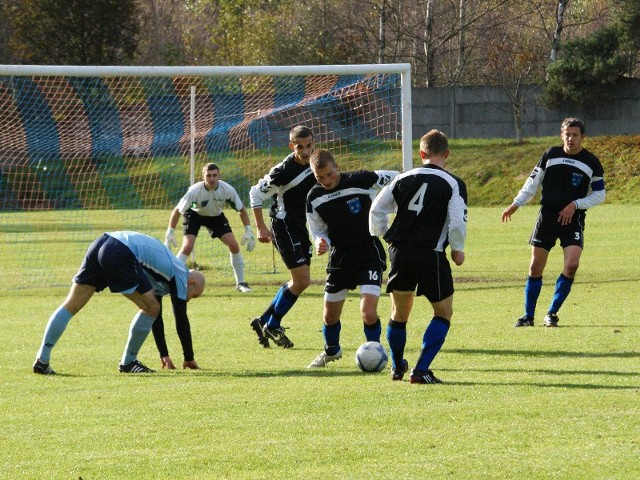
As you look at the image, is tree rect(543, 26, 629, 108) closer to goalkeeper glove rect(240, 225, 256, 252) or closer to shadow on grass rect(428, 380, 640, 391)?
goalkeeper glove rect(240, 225, 256, 252)

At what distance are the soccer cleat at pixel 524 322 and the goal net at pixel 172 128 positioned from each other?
12.2ft

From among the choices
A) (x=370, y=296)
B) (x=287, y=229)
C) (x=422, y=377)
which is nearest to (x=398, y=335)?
(x=422, y=377)

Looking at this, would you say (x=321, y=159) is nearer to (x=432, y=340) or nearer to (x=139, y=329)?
(x=432, y=340)

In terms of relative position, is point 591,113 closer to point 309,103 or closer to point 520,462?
point 309,103

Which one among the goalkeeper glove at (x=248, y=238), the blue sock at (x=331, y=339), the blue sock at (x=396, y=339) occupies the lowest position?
the blue sock at (x=331, y=339)

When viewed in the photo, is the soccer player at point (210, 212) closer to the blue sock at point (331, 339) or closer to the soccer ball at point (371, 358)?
the blue sock at point (331, 339)

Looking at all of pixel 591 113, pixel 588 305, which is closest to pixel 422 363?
pixel 588 305

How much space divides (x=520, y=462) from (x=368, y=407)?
1.72 m

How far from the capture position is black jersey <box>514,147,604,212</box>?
12.0 meters

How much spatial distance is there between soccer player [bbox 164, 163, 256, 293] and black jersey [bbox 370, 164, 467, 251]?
327 inches

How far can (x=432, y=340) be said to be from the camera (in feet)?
26.8

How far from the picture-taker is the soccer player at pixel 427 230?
8031mm

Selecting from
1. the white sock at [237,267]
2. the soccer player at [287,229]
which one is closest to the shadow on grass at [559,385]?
the soccer player at [287,229]

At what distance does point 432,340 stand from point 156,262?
2310 mm
